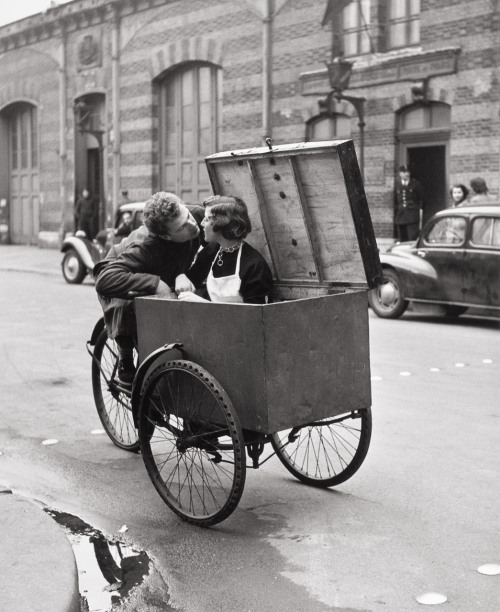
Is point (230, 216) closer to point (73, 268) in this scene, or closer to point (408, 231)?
point (408, 231)

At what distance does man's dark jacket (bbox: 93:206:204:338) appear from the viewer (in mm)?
4949

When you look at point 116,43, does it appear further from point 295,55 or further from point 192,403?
point 192,403

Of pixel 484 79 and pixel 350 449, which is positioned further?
pixel 484 79

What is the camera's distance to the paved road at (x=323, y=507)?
367 centimetres

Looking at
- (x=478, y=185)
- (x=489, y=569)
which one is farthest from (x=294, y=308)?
(x=478, y=185)

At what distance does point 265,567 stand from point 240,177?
7.34ft

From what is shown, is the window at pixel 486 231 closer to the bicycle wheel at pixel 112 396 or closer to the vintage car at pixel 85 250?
the bicycle wheel at pixel 112 396

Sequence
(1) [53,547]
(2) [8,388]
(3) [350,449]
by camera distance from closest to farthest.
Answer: (1) [53,547] → (3) [350,449] → (2) [8,388]

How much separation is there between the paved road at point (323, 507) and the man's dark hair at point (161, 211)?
1430 millimetres

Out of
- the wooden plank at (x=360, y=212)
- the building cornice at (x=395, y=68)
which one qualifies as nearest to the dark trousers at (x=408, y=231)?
the building cornice at (x=395, y=68)

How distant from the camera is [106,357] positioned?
6051mm

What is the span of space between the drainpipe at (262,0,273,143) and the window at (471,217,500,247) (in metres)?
9.88

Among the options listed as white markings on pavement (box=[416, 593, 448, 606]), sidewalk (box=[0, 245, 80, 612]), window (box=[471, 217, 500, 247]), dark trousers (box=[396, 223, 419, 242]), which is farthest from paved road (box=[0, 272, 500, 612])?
dark trousers (box=[396, 223, 419, 242])

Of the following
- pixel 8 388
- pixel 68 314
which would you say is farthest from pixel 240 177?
pixel 68 314
